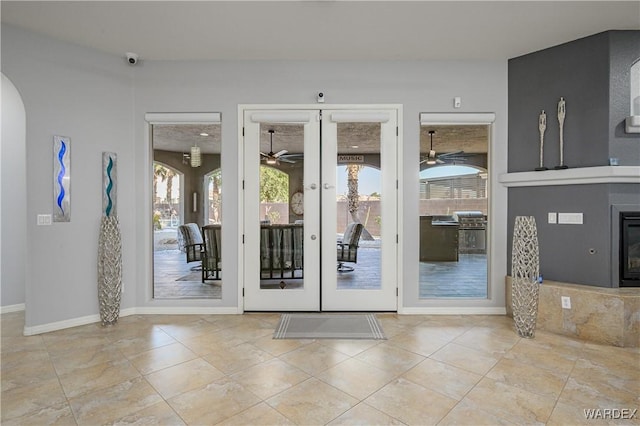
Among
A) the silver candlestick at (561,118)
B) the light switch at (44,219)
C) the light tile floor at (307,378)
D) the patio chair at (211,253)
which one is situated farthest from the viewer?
the patio chair at (211,253)

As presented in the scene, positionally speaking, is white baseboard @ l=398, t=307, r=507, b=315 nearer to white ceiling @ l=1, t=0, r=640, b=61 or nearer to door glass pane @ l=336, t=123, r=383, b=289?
door glass pane @ l=336, t=123, r=383, b=289

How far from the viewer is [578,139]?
3.35 m

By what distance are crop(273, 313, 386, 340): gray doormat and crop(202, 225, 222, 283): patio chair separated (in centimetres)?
144

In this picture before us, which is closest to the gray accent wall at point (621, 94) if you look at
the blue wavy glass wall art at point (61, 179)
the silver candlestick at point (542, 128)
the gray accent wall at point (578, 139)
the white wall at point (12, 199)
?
the gray accent wall at point (578, 139)

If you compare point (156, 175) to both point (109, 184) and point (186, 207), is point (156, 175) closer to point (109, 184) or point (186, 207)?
point (109, 184)

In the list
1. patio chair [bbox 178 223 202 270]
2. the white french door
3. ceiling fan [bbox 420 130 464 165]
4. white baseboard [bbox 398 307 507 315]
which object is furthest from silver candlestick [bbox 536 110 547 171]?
patio chair [bbox 178 223 202 270]

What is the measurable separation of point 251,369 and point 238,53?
10.4 ft

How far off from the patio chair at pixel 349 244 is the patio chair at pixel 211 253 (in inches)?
62.4

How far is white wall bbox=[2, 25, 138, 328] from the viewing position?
323 cm

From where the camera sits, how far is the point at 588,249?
3.28 m

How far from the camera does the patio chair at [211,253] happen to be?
14.5 ft

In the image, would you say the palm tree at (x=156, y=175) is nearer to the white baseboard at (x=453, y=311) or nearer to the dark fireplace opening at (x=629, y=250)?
the white baseboard at (x=453, y=311)

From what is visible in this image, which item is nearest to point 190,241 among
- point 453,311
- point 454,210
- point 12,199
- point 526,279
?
point 12,199

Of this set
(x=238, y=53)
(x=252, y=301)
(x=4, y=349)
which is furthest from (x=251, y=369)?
(x=238, y=53)
